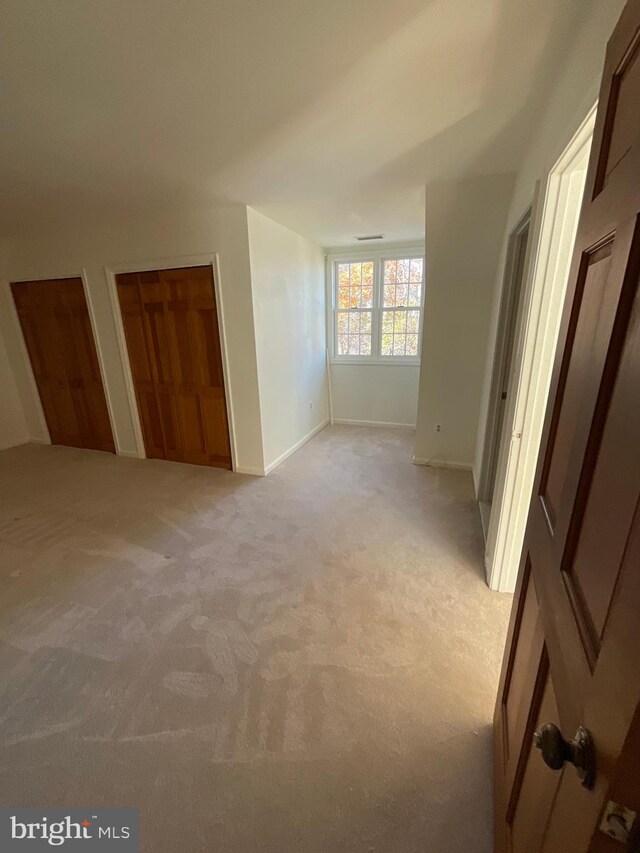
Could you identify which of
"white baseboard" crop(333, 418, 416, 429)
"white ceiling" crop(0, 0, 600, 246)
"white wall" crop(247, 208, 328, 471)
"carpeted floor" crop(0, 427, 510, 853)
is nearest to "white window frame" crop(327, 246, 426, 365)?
"white wall" crop(247, 208, 328, 471)

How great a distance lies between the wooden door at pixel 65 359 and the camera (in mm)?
3848

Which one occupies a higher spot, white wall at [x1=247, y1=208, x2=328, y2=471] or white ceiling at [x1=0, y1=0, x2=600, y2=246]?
white ceiling at [x1=0, y1=0, x2=600, y2=246]

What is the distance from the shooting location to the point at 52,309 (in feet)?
12.9

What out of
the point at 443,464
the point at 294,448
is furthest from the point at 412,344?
the point at 294,448

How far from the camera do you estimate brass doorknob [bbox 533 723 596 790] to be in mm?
468

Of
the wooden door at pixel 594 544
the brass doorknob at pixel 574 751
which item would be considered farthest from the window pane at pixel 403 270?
the brass doorknob at pixel 574 751

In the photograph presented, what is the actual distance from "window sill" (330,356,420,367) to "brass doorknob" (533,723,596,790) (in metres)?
4.45

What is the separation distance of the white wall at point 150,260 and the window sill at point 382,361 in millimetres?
2052

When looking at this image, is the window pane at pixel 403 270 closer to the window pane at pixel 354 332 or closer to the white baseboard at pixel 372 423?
the window pane at pixel 354 332

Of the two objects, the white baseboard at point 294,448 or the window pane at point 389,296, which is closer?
the white baseboard at point 294,448

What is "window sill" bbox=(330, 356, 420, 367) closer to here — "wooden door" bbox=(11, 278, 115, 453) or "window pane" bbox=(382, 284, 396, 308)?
"window pane" bbox=(382, 284, 396, 308)

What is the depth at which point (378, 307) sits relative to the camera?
4.75m

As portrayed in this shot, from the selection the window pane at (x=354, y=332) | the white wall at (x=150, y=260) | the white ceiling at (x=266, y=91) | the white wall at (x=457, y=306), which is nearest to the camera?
the white ceiling at (x=266, y=91)

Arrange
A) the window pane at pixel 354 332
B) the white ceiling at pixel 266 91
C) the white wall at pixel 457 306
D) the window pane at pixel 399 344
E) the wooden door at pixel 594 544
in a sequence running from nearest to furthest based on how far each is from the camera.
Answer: the wooden door at pixel 594 544
the white ceiling at pixel 266 91
the white wall at pixel 457 306
the window pane at pixel 399 344
the window pane at pixel 354 332
